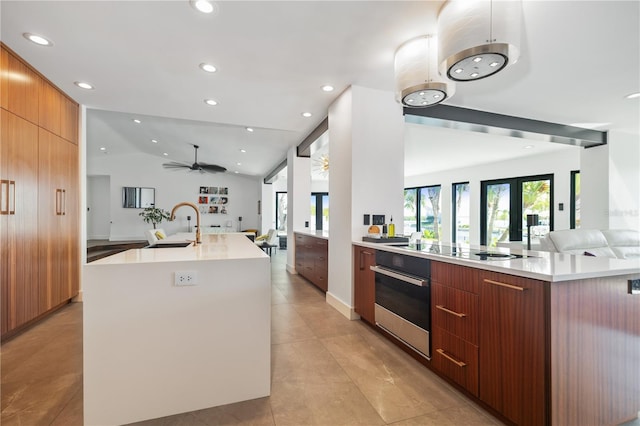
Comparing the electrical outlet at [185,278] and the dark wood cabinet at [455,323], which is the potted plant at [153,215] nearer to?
the electrical outlet at [185,278]

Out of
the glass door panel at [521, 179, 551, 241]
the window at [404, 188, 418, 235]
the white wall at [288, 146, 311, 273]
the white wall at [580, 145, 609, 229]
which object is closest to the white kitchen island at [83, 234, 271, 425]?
the white wall at [288, 146, 311, 273]

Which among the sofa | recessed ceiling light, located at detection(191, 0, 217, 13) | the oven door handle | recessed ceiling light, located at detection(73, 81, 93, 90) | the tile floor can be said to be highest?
recessed ceiling light, located at detection(73, 81, 93, 90)

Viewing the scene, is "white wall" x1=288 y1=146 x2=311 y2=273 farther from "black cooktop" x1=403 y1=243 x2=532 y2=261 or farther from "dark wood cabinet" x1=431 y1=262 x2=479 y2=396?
"dark wood cabinet" x1=431 y1=262 x2=479 y2=396

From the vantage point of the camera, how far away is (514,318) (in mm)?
1460

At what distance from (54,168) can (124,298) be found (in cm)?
276

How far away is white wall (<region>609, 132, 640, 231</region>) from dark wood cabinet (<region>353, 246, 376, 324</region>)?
15.7ft

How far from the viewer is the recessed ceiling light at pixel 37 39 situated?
7.52 ft

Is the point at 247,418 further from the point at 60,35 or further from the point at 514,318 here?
the point at 60,35

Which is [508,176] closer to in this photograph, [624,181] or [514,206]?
[514,206]

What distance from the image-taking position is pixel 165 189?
10375 mm

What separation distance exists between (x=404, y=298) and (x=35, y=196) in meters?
3.76

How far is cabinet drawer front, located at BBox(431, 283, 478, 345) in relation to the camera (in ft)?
5.62

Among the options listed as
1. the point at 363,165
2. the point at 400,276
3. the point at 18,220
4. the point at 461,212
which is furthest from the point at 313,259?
the point at 461,212

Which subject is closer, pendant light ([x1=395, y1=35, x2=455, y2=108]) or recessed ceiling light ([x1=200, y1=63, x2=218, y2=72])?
pendant light ([x1=395, y1=35, x2=455, y2=108])
